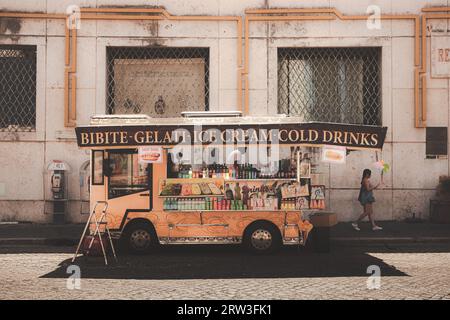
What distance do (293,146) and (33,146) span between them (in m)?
9.32

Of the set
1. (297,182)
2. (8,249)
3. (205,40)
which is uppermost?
(205,40)

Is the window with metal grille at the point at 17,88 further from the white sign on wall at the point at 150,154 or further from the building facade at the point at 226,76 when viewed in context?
the white sign on wall at the point at 150,154

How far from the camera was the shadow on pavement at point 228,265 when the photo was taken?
971 centimetres

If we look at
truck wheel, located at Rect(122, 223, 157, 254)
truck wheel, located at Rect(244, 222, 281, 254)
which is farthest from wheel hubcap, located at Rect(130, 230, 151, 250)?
truck wheel, located at Rect(244, 222, 281, 254)

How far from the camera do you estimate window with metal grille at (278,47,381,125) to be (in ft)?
59.4

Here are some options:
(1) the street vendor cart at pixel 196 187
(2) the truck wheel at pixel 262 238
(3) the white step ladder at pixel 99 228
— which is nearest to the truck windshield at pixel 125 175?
Answer: (1) the street vendor cart at pixel 196 187

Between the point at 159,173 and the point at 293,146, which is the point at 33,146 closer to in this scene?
the point at 159,173

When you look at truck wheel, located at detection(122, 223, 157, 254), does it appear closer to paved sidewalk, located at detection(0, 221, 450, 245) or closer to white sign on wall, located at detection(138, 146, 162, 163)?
white sign on wall, located at detection(138, 146, 162, 163)

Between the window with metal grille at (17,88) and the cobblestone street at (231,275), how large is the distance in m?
6.10

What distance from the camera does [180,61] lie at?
18219 mm

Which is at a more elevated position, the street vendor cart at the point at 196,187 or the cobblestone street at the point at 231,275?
the street vendor cart at the point at 196,187

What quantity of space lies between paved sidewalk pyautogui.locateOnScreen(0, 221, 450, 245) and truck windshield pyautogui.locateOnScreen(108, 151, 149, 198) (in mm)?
2677
